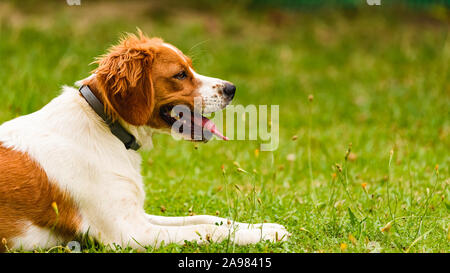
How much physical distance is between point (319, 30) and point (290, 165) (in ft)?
19.9

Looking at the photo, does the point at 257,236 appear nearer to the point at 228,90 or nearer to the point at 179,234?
the point at 179,234

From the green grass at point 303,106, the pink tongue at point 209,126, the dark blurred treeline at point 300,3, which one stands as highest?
the dark blurred treeline at point 300,3

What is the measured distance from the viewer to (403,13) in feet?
39.5

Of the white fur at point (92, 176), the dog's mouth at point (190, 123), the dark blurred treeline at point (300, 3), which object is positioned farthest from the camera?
the dark blurred treeline at point (300, 3)

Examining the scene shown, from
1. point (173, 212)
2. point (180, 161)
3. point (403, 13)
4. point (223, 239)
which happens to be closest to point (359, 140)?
point (180, 161)

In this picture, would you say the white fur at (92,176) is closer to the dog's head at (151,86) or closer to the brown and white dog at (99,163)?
the brown and white dog at (99,163)

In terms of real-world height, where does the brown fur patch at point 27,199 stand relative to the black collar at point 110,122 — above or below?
below

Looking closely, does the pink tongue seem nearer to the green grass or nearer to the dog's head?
the dog's head

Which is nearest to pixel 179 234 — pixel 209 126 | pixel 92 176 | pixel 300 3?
pixel 92 176

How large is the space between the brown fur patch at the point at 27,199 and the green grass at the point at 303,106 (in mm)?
285

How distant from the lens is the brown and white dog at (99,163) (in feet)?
11.7

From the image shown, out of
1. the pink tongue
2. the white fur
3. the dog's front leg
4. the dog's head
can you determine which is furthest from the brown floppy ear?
the dog's front leg

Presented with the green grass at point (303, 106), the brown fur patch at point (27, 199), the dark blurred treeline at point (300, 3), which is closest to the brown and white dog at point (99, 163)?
the brown fur patch at point (27, 199)

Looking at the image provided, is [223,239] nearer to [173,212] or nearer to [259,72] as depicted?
[173,212]
